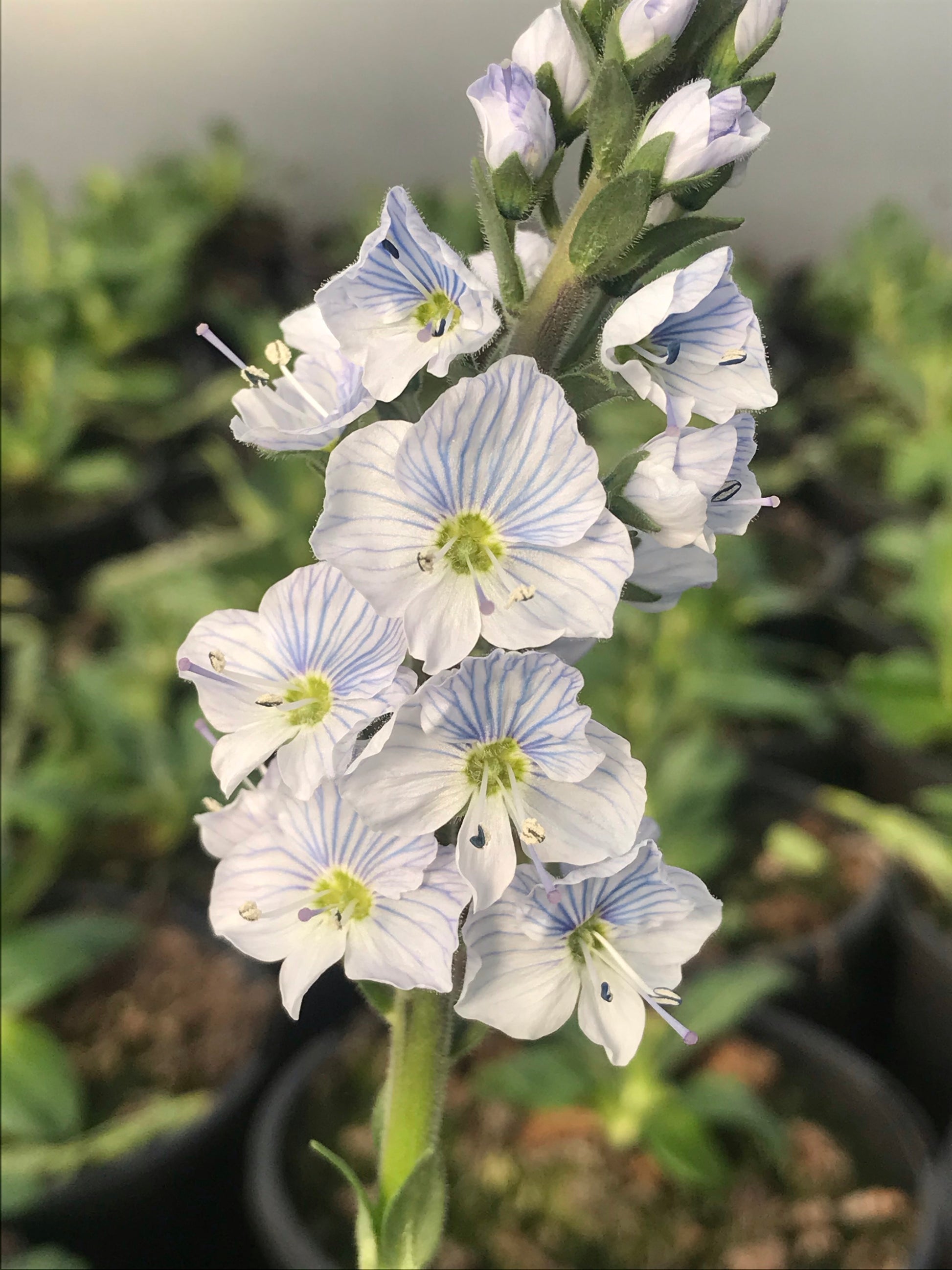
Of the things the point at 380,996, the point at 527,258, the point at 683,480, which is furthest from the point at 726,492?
the point at 380,996

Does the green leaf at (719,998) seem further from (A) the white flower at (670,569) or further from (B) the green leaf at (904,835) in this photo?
(A) the white flower at (670,569)

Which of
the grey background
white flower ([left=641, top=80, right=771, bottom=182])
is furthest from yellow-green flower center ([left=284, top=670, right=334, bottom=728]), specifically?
the grey background

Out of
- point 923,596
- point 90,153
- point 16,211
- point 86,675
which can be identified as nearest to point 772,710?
point 923,596

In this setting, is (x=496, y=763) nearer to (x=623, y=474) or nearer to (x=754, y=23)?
(x=623, y=474)

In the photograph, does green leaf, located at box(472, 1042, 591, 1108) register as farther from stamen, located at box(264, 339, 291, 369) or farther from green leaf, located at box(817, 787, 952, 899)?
stamen, located at box(264, 339, 291, 369)

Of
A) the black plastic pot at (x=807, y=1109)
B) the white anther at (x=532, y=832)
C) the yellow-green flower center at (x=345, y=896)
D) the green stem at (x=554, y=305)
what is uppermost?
the green stem at (x=554, y=305)

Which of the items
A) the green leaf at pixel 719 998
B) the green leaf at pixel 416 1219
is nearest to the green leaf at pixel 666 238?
the green leaf at pixel 416 1219

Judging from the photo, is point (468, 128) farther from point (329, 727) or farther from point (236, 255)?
point (329, 727)
